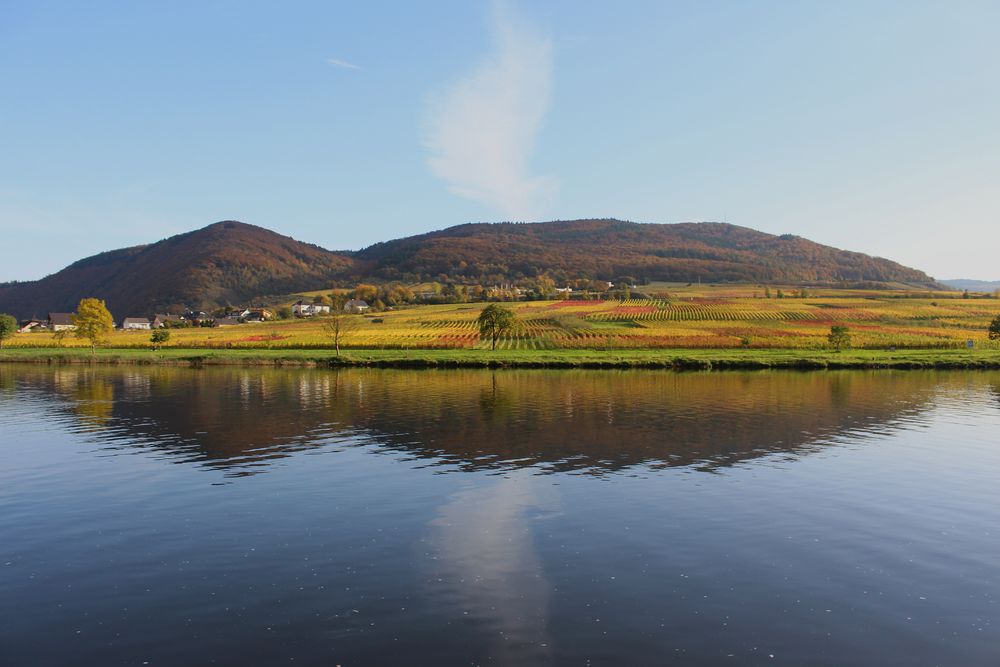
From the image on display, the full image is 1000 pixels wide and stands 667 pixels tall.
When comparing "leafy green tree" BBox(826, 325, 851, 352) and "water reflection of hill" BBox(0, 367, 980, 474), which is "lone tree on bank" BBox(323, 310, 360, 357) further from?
"leafy green tree" BBox(826, 325, 851, 352)

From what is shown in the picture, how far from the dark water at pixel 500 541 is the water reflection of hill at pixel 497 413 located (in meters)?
0.34

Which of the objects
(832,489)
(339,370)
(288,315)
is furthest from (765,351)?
(288,315)

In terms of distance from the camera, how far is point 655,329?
104750 millimetres

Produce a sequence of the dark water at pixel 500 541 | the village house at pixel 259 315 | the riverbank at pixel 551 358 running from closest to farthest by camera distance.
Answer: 1. the dark water at pixel 500 541
2. the riverbank at pixel 551 358
3. the village house at pixel 259 315

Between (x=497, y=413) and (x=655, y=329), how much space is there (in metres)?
68.6

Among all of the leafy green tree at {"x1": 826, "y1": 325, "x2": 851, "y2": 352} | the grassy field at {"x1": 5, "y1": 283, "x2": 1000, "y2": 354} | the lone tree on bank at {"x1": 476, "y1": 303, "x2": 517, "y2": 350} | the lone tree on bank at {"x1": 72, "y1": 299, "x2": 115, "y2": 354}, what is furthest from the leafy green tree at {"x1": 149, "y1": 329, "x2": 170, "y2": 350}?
the leafy green tree at {"x1": 826, "y1": 325, "x2": 851, "y2": 352}

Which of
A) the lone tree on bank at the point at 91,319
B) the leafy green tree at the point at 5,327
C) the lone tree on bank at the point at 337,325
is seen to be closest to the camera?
the lone tree on bank at the point at 337,325

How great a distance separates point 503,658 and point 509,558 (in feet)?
15.8

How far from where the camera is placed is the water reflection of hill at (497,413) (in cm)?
2988

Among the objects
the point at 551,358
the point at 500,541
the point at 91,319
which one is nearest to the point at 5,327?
the point at 91,319

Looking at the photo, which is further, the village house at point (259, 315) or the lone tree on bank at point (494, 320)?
the village house at point (259, 315)

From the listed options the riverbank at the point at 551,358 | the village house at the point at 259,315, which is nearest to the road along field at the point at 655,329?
the riverbank at the point at 551,358

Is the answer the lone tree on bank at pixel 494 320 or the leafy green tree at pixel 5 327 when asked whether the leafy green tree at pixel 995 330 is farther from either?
the leafy green tree at pixel 5 327

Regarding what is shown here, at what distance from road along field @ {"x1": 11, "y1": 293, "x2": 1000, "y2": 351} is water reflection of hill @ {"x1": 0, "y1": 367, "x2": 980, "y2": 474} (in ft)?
89.7
